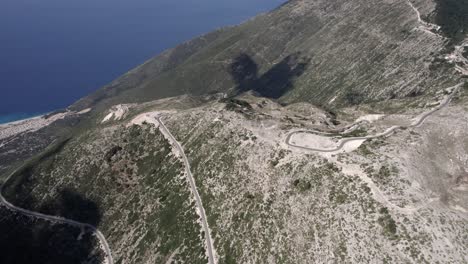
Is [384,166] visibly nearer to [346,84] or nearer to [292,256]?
[292,256]

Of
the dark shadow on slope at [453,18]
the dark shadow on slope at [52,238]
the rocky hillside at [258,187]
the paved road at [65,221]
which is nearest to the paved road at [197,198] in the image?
the rocky hillside at [258,187]

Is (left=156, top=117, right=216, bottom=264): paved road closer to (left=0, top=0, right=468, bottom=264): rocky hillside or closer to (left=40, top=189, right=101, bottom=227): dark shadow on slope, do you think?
(left=0, top=0, right=468, bottom=264): rocky hillside

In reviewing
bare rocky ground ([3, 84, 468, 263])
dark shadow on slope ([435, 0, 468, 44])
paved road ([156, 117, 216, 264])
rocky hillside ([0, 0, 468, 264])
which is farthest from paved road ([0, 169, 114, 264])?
dark shadow on slope ([435, 0, 468, 44])

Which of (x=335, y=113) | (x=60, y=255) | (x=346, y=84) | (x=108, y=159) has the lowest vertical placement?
(x=346, y=84)

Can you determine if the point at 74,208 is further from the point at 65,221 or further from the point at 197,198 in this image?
the point at 197,198

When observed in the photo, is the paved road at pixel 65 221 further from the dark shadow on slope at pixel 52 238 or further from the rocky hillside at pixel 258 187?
the dark shadow on slope at pixel 52 238

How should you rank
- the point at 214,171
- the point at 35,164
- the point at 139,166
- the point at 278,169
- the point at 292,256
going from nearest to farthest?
the point at 292,256
the point at 278,169
the point at 214,171
the point at 139,166
the point at 35,164

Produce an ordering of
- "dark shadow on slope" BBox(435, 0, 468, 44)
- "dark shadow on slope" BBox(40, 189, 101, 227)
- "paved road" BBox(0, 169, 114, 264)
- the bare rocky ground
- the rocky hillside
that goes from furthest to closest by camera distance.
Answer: "dark shadow on slope" BBox(435, 0, 468, 44) < "dark shadow on slope" BBox(40, 189, 101, 227) < "paved road" BBox(0, 169, 114, 264) < the rocky hillside < the bare rocky ground

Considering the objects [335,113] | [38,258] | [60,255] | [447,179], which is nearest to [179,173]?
[60,255]
